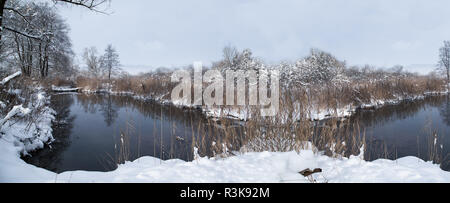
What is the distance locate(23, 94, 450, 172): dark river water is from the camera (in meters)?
4.29

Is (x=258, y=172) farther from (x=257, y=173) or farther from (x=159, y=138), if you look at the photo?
(x=159, y=138)

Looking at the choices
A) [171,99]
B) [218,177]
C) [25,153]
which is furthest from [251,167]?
[171,99]

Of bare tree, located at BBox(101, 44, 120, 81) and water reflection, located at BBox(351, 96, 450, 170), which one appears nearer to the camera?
water reflection, located at BBox(351, 96, 450, 170)

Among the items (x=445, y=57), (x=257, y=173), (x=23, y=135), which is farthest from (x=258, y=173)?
(x=445, y=57)

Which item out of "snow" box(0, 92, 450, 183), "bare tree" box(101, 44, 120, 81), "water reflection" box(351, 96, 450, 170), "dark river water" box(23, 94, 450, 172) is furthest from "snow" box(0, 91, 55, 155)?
"bare tree" box(101, 44, 120, 81)

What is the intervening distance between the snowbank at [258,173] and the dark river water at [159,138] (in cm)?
54

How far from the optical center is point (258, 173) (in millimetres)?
2287

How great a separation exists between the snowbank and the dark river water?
538mm

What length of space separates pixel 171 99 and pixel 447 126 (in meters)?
12.2

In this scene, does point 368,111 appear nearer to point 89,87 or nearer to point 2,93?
point 2,93

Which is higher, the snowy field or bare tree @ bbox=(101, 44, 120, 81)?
bare tree @ bbox=(101, 44, 120, 81)

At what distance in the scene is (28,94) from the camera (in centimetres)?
582

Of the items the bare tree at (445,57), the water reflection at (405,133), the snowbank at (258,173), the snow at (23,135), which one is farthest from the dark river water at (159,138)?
the bare tree at (445,57)

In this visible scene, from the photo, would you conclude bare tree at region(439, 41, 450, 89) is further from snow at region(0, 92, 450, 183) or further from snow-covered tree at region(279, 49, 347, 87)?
snow at region(0, 92, 450, 183)
